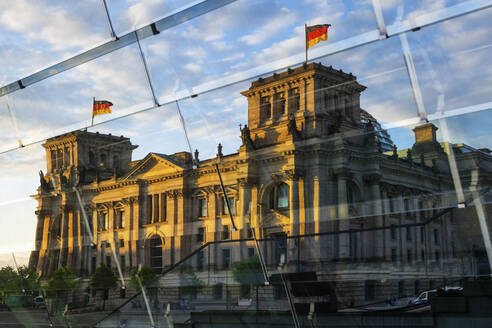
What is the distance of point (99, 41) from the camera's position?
6.70 m

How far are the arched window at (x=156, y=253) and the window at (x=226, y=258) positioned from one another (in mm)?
756

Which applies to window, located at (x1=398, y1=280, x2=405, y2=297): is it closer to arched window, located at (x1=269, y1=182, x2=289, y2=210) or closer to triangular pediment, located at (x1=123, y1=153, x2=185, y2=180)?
arched window, located at (x1=269, y1=182, x2=289, y2=210)

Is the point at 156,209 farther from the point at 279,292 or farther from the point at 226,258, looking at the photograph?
the point at 279,292

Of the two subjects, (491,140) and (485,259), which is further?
(485,259)

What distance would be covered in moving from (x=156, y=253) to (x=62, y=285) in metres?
1.68

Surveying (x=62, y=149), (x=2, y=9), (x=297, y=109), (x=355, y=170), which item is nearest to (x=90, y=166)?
(x=62, y=149)

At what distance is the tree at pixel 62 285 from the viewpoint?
7815mm

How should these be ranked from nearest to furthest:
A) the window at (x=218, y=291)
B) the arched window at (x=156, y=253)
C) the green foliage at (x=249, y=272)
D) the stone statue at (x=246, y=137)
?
the stone statue at (x=246, y=137)
the green foliage at (x=249, y=272)
the window at (x=218, y=291)
the arched window at (x=156, y=253)

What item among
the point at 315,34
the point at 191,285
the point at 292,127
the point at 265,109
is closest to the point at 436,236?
the point at 292,127

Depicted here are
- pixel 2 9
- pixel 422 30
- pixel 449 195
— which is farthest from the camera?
pixel 2 9

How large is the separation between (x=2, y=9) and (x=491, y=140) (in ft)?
16.5

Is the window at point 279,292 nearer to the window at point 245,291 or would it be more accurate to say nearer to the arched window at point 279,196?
the window at point 245,291

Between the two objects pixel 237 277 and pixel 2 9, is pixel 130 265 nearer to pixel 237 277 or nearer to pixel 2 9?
pixel 237 277

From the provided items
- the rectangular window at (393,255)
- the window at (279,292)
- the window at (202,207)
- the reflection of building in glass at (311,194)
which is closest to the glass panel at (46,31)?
the reflection of building in glass at (311,194)
